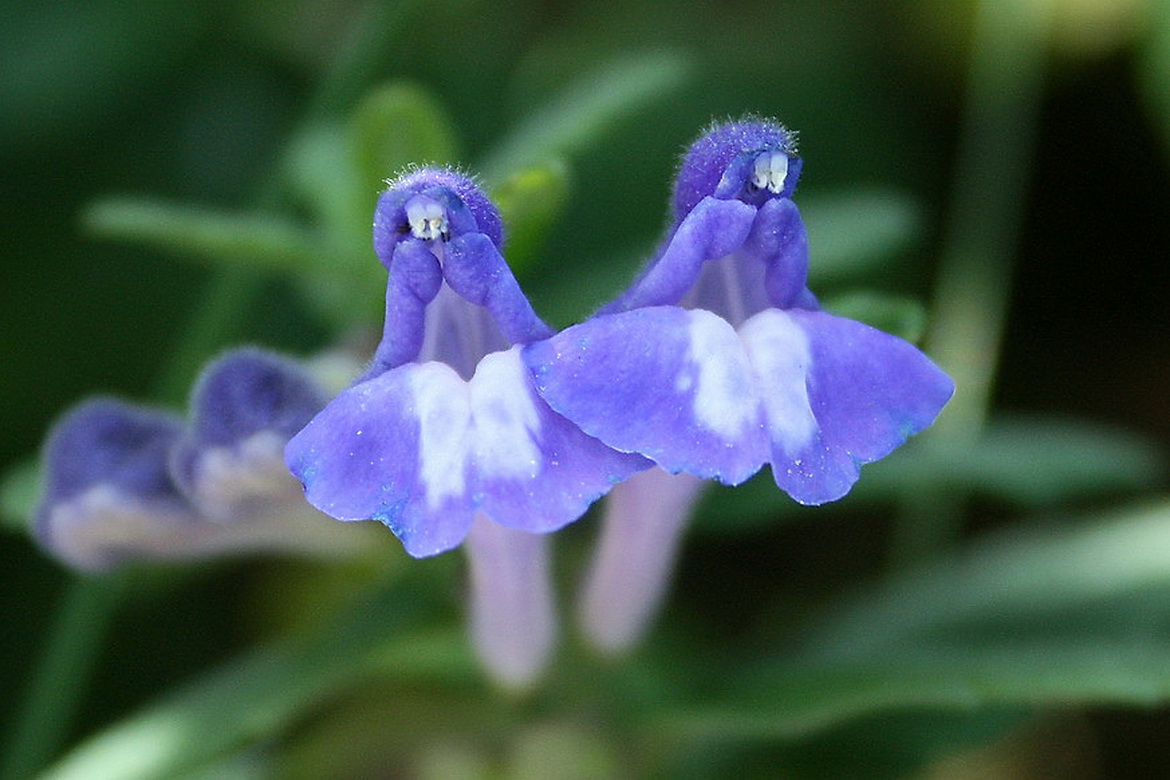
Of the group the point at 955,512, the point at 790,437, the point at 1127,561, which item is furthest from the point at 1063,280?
the point at 790,437

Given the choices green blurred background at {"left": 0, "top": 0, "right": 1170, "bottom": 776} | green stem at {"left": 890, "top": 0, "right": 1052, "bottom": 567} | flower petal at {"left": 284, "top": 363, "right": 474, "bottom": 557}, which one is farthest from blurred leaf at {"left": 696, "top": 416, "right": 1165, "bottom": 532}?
flower petal at {"left": 284, "top": 363, "right": 474, "bottom": 557}

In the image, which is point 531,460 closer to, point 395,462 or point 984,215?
point 395,462

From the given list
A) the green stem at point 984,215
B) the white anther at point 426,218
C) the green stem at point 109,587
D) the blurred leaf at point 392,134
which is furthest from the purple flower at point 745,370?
the green stem at point 984,215

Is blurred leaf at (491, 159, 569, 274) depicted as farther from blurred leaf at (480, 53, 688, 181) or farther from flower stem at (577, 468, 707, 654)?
flower stem at (577, 468, 707, 654)

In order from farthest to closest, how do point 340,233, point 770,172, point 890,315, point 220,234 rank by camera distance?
point 340,233, point 220,234, point 890,315, point 770,172

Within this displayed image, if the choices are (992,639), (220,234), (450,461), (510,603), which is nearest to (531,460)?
(450,461)

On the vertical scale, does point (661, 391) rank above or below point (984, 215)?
below
